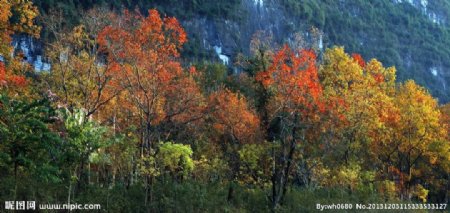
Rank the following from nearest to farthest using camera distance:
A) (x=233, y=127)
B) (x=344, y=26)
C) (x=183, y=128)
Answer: (x=233, y=127) → (x=183, y=128) → (x=344, y=26)

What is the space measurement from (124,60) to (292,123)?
294 inches

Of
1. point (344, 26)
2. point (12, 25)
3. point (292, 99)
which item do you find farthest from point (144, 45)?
point (344, 26)

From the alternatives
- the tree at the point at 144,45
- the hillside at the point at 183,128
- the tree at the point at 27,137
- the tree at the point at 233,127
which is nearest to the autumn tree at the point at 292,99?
the hillside at the point at 183,128

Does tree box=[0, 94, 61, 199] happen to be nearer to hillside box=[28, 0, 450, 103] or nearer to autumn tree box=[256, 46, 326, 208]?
autumn tree box=[256, 46, 326, 208]

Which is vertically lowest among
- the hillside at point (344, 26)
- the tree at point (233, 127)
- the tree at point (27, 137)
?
the tree at point (27, 137)

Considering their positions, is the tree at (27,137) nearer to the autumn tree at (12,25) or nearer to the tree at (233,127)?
the autumn tree at (12,25)

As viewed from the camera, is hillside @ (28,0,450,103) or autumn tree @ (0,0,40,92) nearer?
autumn tree @ (0,0,40,92)

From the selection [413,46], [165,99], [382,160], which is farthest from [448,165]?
[413,46]

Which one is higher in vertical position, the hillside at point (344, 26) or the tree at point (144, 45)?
the hillside at point (344, 26)

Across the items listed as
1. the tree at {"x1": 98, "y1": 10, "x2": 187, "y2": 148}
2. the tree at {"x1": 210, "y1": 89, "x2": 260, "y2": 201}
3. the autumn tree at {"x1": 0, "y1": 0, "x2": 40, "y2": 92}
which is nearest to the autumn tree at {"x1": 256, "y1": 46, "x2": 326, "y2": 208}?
the tree at {"x1": 210, "y1": 89, "x2": 260, "y2": 201}

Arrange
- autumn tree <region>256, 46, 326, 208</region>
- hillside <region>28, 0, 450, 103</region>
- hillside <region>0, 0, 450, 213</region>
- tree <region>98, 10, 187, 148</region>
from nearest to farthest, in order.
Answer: hillside <region>0, 0, 450, 213</region> < tree <region>98, 10, 187, 148</region> < autumn tree <region>256, 46, 326, 208</region> < hillside <region>28, 0, 450, 103</region>

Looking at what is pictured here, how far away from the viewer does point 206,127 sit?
27875 millimetres

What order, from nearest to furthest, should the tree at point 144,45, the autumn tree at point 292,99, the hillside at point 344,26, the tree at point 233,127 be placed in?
1. the tree at point 144,45
2. the autumn tree at point 292,99
3. the tree at point 233,127
4. the hillside at point 344,26

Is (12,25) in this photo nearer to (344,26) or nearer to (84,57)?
(84,57)
